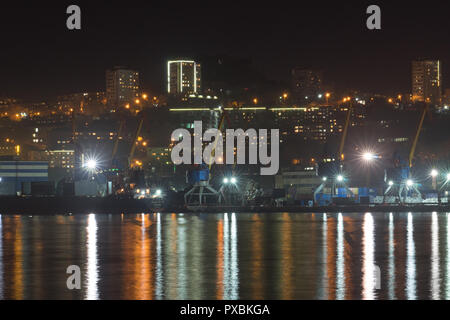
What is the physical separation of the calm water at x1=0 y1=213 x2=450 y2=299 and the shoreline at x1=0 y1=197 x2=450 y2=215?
27.1 m

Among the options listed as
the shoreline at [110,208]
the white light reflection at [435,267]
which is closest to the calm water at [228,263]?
the white light reflection at [435,267]

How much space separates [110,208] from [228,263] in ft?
143

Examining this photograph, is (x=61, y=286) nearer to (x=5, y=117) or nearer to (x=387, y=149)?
(x=387, y=149)

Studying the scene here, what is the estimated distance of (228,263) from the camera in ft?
81.7

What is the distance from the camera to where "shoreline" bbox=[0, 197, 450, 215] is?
221ft

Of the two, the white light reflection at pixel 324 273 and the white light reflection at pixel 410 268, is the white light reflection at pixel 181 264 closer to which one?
the white light reflection at pixel 324 273

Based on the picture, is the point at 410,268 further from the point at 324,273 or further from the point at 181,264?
the point at 181,264

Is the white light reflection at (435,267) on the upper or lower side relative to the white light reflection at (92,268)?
lower

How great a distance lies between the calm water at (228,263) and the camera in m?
19.0

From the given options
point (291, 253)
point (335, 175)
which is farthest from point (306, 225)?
point (335, 175)

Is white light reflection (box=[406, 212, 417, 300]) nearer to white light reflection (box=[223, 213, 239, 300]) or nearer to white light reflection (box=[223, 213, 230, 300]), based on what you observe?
white light reflection (box=[223, 213, 239, 300])

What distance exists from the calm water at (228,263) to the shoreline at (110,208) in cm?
2710

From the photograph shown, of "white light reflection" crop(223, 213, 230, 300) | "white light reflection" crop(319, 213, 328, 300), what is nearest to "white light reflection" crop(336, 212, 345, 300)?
"white light reflection" crop(319, 213, 328, 300)

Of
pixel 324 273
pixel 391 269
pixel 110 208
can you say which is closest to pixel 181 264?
pixel 324 273
